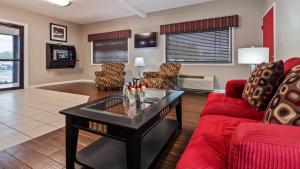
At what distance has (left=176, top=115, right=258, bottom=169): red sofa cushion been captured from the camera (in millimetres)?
800

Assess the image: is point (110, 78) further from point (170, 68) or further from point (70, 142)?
point (70, 142)

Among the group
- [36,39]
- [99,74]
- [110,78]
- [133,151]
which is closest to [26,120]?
[133,151]

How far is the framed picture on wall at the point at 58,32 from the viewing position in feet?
20.7

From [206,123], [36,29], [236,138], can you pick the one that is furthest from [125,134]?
[36,29]

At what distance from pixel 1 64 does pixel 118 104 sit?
5333mm

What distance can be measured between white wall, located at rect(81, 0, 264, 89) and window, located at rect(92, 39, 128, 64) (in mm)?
385

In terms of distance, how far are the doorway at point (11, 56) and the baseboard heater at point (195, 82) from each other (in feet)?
16.4

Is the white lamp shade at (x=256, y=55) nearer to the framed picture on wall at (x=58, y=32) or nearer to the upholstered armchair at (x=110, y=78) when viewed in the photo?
the upholstered armchair at (x=110, y=78)

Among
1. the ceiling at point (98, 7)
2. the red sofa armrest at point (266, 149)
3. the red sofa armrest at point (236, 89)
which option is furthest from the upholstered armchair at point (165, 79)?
the red sofa armrest at point (266, 149)

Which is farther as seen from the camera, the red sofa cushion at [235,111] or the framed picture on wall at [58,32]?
the framed picture on wall at [58,32]

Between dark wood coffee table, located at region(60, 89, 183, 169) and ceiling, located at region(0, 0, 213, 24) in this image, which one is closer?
dark wood coffee table, located at region(60, 89, 183, 169)

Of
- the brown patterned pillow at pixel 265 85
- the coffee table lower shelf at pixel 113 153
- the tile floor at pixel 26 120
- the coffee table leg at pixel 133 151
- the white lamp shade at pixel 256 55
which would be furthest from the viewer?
the white lamp shade at pixel 256 55

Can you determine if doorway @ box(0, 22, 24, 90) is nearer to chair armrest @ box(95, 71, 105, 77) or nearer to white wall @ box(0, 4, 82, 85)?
white wall @ box(0, 4, 82, 85)

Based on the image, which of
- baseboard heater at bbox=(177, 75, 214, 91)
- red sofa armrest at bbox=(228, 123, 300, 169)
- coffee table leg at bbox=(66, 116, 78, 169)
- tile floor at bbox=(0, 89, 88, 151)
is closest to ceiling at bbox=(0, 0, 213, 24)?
baseboard heater at bbox=(177, 75, 214, 91)
